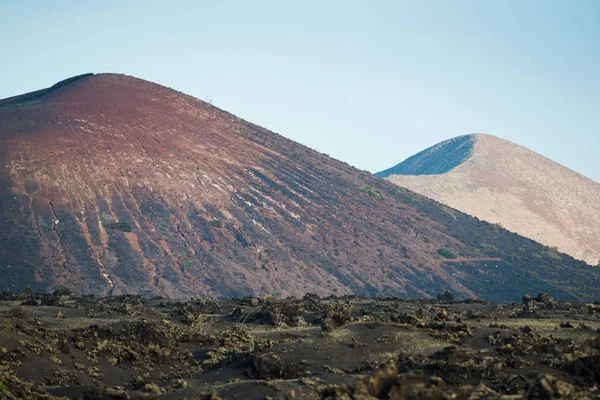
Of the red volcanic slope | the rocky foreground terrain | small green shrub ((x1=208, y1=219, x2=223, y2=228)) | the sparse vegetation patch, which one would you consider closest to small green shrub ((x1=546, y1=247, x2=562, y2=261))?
the red volcanic slope

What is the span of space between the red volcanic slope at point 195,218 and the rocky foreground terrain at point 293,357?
1078 inches

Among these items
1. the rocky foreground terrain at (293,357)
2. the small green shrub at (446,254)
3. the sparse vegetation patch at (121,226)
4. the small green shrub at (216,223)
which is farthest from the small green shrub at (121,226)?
the rocky foreground terrain at (293,357)

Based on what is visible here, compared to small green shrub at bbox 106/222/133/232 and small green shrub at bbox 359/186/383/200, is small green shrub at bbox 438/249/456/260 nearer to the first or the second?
small green shrub at bbox 359/186/383/200

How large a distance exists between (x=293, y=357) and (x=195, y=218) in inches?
1786

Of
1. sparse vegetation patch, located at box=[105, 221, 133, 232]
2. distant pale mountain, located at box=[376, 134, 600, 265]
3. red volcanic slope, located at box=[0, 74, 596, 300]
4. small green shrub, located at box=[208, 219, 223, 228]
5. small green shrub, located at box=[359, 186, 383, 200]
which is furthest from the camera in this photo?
distant pale mountain, located at box=[376, 134, 600, 265]

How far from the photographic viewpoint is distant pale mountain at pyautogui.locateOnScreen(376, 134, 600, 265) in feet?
414

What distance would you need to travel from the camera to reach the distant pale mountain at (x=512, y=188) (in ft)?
414

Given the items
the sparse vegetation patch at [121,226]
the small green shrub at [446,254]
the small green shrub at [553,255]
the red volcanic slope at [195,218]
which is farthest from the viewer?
the small green shrub at [553,255]

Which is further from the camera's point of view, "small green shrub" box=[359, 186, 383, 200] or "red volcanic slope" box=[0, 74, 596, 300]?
"small green shrub" box=[359, 186, 383, 200]

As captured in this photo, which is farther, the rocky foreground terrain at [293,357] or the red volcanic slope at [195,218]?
the red volcanic slope at [195,218]

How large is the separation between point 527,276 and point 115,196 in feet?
119

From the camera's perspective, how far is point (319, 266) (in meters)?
63.9

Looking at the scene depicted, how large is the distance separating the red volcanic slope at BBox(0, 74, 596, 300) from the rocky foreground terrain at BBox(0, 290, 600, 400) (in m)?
27.4

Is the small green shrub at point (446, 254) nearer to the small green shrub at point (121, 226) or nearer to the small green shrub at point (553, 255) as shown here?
the small green shrub at point (553, 255)
